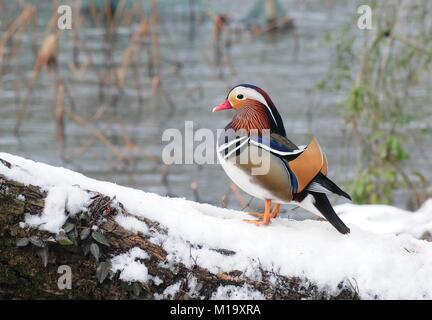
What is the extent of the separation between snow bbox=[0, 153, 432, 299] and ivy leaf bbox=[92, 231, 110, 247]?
0.27 feet

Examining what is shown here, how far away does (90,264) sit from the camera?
11.7ft

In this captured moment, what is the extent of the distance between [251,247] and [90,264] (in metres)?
0.69

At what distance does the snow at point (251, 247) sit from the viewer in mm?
3631

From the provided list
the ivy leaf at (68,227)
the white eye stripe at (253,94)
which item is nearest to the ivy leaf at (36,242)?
the ivy leaf at (68,227)

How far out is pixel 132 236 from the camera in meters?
3.65

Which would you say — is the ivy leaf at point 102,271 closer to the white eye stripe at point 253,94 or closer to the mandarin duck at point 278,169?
the mandarin duck at point 278,169

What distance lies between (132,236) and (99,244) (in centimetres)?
15

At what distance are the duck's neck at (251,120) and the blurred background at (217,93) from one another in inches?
143

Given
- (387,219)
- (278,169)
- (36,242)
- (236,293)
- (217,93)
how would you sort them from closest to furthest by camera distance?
(36,242), (236,293), (278,169), (387,219), (217,93)

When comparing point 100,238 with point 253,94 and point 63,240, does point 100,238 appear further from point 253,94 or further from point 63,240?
point 253,94

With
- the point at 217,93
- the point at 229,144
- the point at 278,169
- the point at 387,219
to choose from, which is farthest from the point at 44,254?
the point at 217,93
